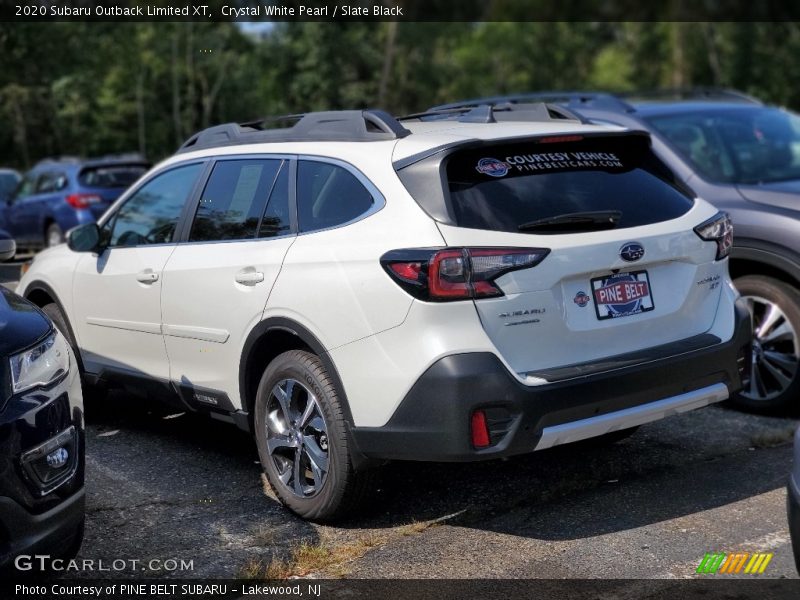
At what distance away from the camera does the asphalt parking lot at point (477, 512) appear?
4.23 m

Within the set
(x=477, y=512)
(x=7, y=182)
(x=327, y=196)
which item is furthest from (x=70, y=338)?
(x=7, y=182)

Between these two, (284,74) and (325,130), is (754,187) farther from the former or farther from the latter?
(284,74)

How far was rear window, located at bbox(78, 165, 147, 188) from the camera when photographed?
1664 cm

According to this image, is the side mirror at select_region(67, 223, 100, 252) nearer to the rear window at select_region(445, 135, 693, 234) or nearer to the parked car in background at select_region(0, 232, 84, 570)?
the parked car in background at select_region(0, 232, 84, 570)

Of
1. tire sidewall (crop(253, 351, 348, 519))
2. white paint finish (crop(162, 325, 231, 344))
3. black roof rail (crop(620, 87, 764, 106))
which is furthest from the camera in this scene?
black roof rail (crop(620, 87, 764, 106))

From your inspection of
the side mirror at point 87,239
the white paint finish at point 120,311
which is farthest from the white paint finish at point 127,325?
the side mirror at point 87,239

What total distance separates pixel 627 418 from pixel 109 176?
1390cm

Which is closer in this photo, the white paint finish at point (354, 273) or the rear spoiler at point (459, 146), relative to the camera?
the white paint finish at point (354, 273)

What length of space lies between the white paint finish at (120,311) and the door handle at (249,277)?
0.74m

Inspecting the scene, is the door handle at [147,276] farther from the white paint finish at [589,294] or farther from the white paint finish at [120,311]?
the white paint finish at [589,294]

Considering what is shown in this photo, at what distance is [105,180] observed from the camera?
16734mm

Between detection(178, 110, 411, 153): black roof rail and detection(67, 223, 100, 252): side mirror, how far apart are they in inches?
33.6
